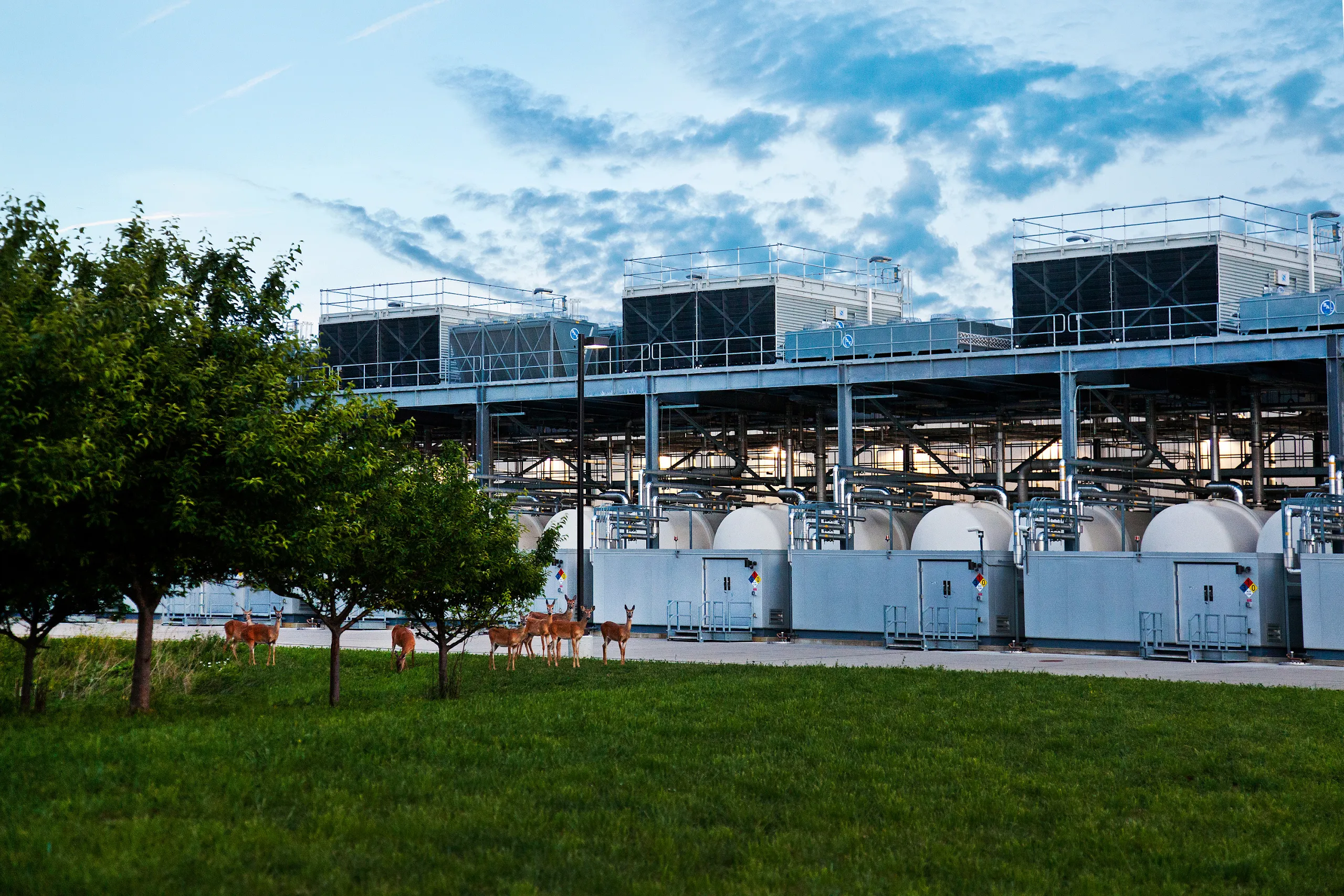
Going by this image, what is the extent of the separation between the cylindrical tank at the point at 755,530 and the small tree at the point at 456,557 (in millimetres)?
18933

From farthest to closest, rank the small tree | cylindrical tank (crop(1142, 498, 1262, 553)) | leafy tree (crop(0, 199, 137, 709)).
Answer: cylindrical tank (crop(1142, 498, 1262, 553))
the small tree
leafy tree (crop(0, 199, 137, 709))

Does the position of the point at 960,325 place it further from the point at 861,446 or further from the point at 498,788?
the point at 498,788

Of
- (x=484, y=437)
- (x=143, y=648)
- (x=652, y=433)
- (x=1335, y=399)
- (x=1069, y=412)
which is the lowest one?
(x=143, y=648)

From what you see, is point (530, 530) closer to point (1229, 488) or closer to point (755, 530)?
point (755, 530)

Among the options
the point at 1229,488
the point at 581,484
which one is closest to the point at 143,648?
the point at 581,484

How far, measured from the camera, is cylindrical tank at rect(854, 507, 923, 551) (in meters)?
40.2

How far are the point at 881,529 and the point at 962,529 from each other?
15.6ft

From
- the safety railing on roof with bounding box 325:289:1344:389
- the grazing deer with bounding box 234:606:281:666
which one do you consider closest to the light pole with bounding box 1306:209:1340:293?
the safety railing on roof with bounding box 325:289:1344:389

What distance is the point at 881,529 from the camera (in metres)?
41.4

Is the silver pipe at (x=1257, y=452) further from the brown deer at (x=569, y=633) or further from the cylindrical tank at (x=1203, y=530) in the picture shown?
the brown deer at (x=569, y=633)

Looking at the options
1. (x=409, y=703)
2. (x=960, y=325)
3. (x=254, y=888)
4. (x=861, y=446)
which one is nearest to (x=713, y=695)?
(x=409, y=703)

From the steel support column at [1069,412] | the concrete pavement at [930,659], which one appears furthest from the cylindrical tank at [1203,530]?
the concrete pavement at [930,659]

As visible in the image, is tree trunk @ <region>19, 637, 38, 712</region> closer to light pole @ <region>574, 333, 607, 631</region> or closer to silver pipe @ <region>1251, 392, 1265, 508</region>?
light pole @ <region>574, 333, 607, 631</region>

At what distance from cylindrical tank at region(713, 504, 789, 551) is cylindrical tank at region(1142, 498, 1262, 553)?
11570 mm
